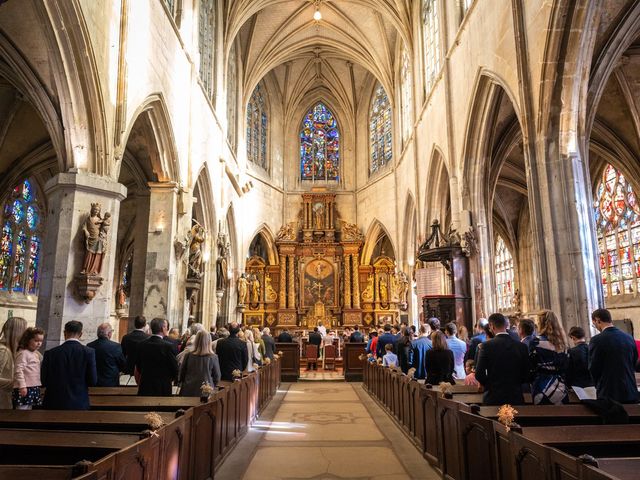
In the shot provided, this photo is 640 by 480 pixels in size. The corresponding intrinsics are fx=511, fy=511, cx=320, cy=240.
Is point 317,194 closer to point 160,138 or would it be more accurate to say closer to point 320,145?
point 320,145

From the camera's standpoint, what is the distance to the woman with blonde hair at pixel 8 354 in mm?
4551

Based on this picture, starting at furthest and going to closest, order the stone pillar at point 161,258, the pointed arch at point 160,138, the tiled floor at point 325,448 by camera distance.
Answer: the stone pillar at point 161,258, the pointed arch at point 160,138, the tiled floor at point 325,448

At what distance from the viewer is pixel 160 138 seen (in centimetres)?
1244

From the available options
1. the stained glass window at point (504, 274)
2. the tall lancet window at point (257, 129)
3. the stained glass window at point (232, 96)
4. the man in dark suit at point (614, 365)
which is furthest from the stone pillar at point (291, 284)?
the man in dark suit at point (614, 365)

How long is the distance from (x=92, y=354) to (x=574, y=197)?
25.0 feet

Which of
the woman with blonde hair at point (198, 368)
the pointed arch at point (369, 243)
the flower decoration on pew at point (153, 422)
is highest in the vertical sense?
the pointed arch at point (369, 243)

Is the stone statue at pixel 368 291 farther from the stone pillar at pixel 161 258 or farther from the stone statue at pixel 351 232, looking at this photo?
the stone pillar at pixel 161 258

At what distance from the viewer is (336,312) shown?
2511 cm

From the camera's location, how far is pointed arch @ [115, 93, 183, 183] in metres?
11.8

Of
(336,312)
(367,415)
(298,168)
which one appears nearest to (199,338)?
(367,415)

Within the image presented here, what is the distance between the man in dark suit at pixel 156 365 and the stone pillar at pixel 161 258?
6.93 metres

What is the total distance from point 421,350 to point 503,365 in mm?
2975

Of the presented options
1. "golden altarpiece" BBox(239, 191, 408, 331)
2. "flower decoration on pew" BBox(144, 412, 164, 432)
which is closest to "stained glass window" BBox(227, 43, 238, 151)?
"golden altarpiece" BBox(239, 191, 408, 331)

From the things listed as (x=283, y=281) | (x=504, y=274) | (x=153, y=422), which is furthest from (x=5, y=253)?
(x=504, y=274)
